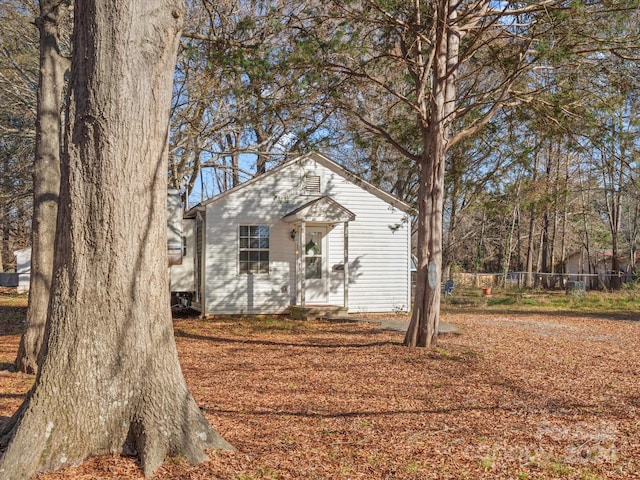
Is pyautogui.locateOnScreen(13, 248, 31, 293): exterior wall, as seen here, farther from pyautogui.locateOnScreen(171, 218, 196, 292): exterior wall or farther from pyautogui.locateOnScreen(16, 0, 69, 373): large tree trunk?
pyautogui.locateOnScreen(16, 0, 69, 373): large tree trunk

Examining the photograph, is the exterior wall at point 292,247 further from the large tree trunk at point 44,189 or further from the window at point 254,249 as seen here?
the large tree trunk at point 44,189

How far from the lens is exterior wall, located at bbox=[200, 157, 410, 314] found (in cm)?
1631

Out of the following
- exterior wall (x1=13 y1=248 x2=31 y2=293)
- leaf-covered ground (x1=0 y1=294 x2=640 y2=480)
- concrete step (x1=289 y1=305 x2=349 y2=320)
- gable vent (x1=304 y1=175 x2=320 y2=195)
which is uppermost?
gable vent (x1=304 y1=175 x2=320 y2=195)

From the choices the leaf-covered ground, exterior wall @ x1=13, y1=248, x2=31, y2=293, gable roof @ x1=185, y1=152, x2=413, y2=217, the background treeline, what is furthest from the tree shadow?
exterior wall @ x1=13, y1=248, x2=31, y2=293

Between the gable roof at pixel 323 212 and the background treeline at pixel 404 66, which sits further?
the gable roof at pixel 323 212

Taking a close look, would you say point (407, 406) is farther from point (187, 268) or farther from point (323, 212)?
point (187, 268)

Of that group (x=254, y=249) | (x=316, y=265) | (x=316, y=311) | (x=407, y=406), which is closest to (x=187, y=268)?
(x=254, y=249)

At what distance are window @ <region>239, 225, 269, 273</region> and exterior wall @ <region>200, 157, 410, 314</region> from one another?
0.52 ft

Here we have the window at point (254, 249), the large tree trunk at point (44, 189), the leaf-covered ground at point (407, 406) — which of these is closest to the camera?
the leaf-covered ground at point (407, 406)

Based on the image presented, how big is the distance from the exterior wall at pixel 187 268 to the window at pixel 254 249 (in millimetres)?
1659

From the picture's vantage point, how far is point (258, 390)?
713 centimetres

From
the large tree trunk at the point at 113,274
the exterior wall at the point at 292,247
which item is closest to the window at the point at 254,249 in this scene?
the exterior wall at the point at 292,247

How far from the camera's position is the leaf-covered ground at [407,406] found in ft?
14.5

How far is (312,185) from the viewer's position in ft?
56.1
